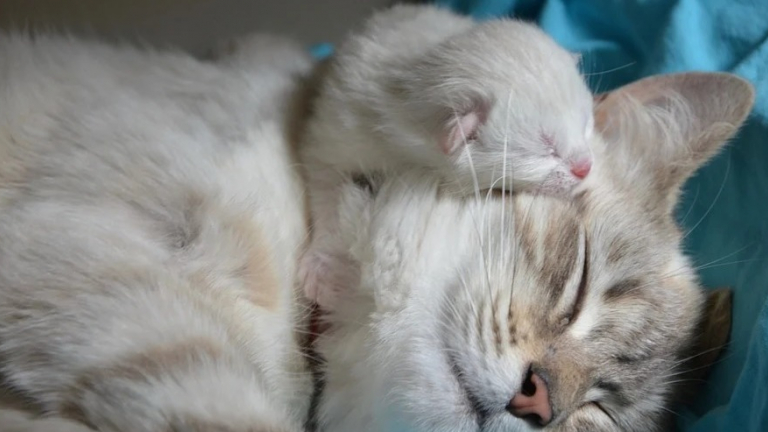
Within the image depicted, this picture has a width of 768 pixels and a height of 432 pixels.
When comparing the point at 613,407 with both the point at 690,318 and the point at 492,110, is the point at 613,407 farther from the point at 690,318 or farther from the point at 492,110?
the point at 492,110

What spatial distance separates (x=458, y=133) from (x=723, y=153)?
1.99ft

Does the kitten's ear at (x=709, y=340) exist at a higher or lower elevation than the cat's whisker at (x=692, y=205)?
lower

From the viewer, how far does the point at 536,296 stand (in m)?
0.94

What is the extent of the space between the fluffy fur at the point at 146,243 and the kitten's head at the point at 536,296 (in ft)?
0.36

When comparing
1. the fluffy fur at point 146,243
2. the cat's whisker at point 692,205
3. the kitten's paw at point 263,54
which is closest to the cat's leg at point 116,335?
the fluffy fur at point 146,243

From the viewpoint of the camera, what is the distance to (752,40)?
139cm

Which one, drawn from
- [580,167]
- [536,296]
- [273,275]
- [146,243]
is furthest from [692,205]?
[146,243]

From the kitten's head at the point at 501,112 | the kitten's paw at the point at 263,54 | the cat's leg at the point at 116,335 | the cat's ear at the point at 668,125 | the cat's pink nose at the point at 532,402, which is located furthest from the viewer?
the kitten's paw at the point at 263,54

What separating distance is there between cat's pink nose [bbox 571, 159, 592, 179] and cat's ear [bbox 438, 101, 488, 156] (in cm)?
15

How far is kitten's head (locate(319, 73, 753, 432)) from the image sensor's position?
885 mm

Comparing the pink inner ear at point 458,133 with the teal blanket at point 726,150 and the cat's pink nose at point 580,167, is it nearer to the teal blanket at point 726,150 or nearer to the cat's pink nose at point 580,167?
the cat's pink nose at point 580,167

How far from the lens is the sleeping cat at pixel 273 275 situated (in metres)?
0.80

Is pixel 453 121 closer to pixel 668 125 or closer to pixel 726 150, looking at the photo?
pixel 668 125

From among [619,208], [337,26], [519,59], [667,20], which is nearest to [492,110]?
[519,59]
